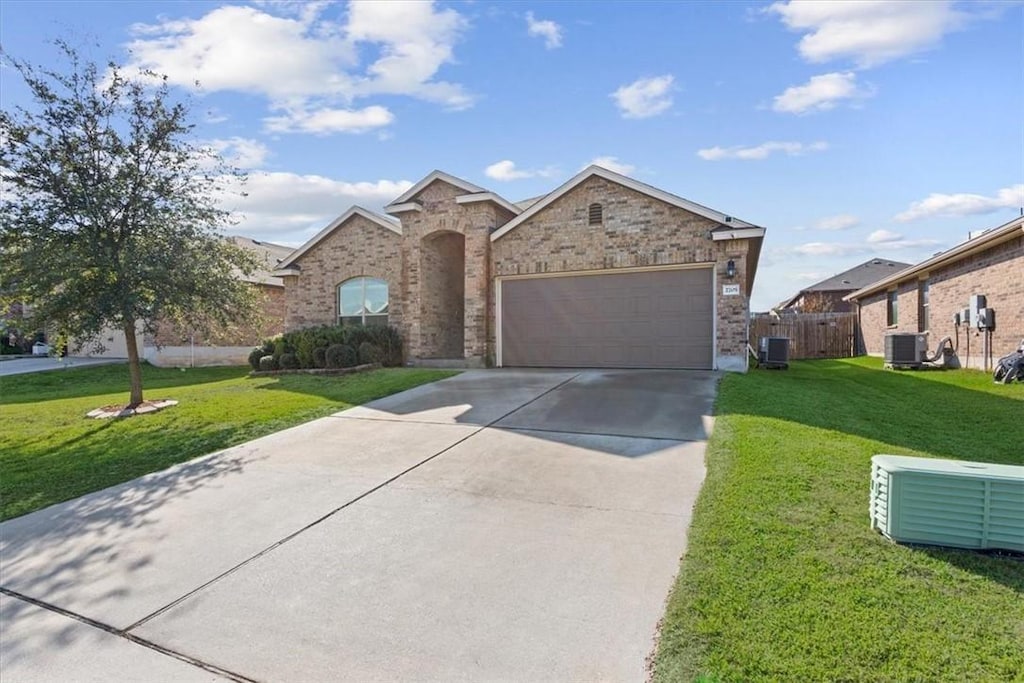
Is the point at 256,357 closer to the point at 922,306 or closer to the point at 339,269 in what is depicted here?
→ the point at 339,269

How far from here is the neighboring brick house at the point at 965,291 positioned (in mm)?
12273

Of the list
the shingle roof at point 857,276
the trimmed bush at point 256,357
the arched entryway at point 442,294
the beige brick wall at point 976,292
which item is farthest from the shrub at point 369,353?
the shingle roof at point 857,276

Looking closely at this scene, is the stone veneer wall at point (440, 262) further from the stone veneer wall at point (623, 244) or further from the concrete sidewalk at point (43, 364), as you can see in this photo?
the concrete sidewalk at point (43, 364)

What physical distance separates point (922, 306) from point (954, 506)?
1728cm

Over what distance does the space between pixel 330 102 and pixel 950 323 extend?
17.1 metres

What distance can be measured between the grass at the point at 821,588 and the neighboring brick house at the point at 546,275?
7210 millimetres

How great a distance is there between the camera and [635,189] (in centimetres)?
1318

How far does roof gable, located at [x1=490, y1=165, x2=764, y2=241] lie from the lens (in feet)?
41.2

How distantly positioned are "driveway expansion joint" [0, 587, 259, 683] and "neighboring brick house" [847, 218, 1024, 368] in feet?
49.7

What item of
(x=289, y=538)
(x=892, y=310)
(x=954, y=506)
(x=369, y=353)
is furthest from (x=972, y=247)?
(x=289, y=538)

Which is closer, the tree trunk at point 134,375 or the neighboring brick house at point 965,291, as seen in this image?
the tree trunk at point 134,375

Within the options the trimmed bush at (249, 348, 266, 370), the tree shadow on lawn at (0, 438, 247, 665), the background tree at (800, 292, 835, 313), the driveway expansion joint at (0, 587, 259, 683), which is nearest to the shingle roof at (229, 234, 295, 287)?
the trimmed bush at (249, 348, 266, 370)

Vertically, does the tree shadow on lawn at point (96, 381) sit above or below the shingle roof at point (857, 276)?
below

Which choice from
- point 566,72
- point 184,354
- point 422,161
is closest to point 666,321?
point 566,72
